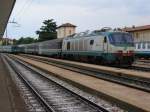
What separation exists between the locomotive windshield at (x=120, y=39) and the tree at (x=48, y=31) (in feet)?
308

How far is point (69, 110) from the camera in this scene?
13.1m

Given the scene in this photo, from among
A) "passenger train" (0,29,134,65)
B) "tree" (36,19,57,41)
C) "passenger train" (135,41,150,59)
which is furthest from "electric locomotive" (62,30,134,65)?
"tree" (36,19,57,41)

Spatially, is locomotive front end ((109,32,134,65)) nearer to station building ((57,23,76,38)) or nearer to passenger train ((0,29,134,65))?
passenger train ((0,29,134,65))

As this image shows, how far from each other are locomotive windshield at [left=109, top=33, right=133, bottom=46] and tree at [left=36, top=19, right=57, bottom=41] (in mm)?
93989

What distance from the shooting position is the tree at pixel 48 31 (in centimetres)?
12800

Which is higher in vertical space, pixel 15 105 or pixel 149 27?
pixel 149 27

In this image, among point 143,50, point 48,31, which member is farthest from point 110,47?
point 48,31

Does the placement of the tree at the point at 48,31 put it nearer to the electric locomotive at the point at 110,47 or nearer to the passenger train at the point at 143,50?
the passenger train at the point at 143,50

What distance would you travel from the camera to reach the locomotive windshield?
32.6 meters

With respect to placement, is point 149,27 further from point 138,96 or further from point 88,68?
point 138,96

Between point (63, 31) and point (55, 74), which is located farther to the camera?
point (63, 31)

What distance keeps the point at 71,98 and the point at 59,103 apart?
4.40 ft

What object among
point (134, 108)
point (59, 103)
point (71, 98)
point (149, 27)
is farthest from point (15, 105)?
point (149, 27)

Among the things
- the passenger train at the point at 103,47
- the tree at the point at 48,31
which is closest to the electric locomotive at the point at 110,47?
the passenger train at the point at 103,47
